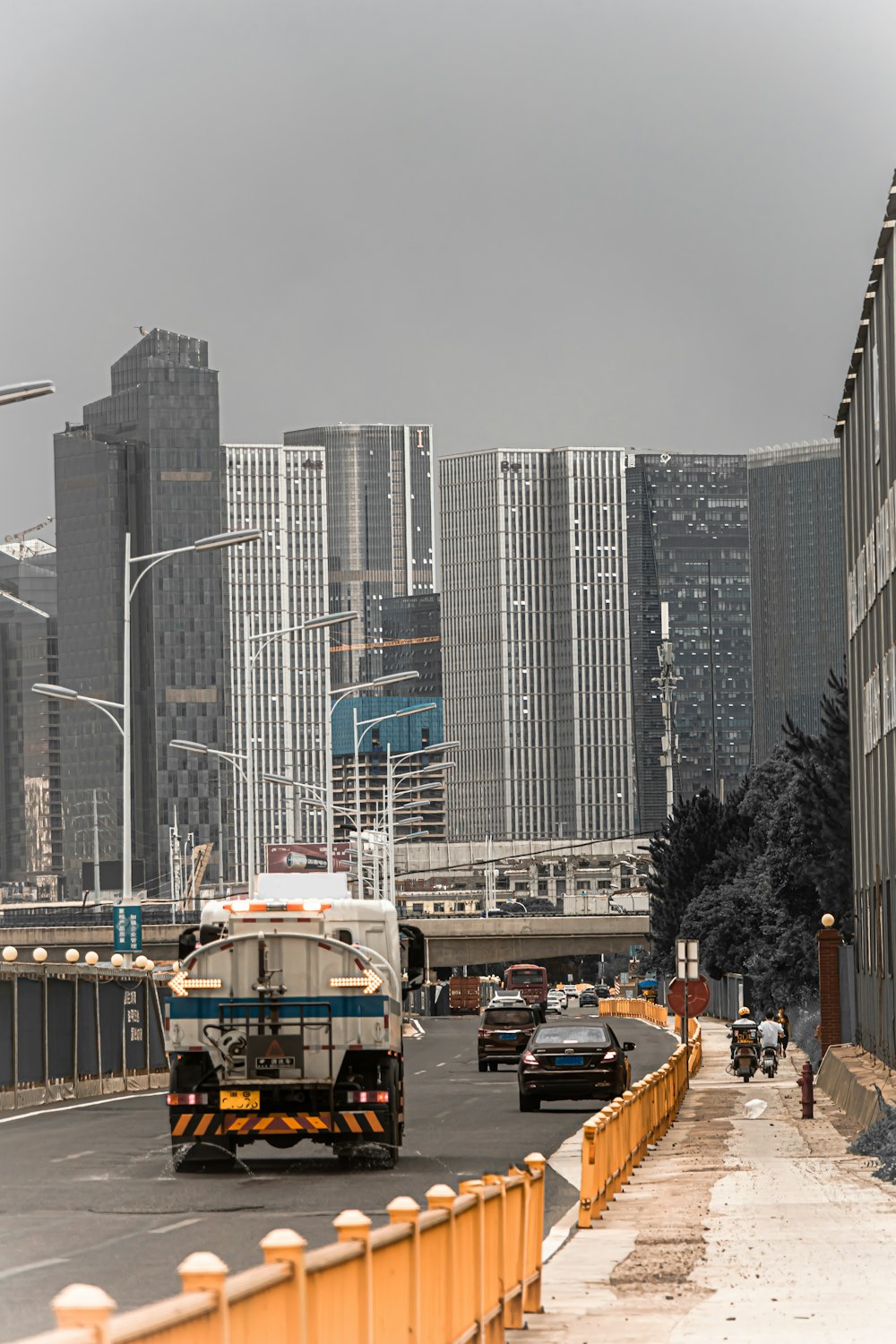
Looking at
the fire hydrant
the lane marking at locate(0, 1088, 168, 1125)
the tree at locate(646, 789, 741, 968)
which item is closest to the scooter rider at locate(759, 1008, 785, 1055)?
the lane marking at locate(0, 1088, 168, 1125)

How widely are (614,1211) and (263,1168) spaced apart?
5971 millimetres

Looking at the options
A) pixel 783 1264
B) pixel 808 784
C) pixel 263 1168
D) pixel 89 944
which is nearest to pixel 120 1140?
pixel 263 1168

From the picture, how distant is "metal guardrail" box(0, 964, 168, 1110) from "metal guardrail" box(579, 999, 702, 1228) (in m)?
10.5

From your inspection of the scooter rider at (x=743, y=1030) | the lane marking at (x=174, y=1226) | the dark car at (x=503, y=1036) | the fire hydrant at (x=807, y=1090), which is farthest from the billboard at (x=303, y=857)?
the lane marking at (x=174, y=1226)

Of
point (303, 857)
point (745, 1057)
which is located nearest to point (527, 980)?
point (303, 857)

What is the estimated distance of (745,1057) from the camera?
148ft

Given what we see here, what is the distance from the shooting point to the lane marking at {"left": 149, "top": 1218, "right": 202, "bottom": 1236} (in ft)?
53.1

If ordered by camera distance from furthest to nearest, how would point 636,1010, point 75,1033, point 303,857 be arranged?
point 303,857 < point 636,1010 < point 75,1033

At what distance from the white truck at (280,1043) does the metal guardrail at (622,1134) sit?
2382 millimetres

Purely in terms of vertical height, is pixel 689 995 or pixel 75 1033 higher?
Result: pixel 689 995

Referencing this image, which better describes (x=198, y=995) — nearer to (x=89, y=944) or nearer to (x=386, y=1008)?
(x=386, y=1008)

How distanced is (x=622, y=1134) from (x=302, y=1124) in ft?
10.4

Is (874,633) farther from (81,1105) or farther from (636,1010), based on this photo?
(636,1010)

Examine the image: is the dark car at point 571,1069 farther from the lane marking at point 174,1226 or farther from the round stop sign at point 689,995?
the lane marking at point 174,1226
